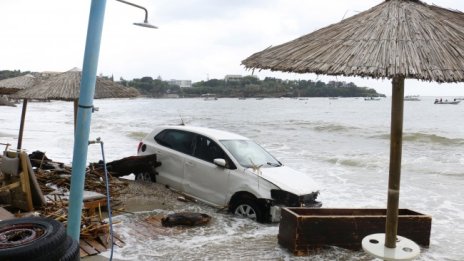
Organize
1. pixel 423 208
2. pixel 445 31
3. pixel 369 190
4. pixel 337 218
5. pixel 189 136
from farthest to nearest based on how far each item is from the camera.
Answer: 1. pixel 369 190
2. pixel 423 208
3. pixel 189 136
4. pixel 337 218
5. pixel 445 31

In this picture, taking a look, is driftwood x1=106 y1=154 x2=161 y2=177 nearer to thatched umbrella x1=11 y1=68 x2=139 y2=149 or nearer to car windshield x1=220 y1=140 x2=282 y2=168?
thatched umbrella x1=11 y1=68 x2=139 y2=149

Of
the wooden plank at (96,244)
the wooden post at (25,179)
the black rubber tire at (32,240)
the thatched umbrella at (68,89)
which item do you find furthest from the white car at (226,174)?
the black rubber tire at (32,240)

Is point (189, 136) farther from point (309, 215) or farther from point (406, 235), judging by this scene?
point (406, 235)

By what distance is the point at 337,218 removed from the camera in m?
6.61

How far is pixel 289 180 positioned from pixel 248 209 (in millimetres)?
948

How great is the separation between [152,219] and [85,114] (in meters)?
4.67

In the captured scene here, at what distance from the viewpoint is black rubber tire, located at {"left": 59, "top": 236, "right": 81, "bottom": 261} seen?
3.90 metres

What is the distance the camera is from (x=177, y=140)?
9875 millimetres

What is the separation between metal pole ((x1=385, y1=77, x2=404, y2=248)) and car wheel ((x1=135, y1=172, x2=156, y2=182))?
6679mm

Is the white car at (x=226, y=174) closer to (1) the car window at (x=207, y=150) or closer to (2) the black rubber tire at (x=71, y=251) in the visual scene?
(1) the car window at (x=207, y=150)

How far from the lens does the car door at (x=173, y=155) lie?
955 cm

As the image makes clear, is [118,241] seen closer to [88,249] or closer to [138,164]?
[88,249]

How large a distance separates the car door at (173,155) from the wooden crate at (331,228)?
10.9ft

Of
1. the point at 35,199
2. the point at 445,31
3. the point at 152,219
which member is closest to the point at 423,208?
the point at 152,219
